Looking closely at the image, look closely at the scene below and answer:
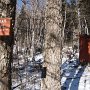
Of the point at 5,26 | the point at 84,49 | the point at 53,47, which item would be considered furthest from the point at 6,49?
the point at 84,49

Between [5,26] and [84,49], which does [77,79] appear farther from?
[5,26]

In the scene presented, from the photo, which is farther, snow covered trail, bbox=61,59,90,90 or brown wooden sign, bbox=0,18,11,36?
snow covered trail, bbox=61,59,90,90

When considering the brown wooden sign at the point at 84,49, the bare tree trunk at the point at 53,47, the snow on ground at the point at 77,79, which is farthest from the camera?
the brown wooden sign at the point at 84,49

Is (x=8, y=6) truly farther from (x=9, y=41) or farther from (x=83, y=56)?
(x=83, y=56)

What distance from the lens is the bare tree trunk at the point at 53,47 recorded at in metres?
8.53

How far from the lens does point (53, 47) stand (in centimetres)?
857

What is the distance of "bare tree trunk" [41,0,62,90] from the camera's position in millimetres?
8531

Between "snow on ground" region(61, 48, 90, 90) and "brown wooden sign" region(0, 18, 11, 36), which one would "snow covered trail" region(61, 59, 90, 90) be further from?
"brown wooden sign" region(0, 18, 11, 36)

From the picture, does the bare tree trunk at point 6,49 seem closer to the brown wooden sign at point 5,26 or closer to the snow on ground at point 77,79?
the brown wooden sign at point 5,26

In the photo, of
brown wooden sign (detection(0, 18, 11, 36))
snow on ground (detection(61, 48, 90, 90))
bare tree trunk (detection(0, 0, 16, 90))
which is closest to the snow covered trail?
snow on ground (detection(61, 48, 90, 90))

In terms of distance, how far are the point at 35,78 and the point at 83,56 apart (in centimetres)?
570

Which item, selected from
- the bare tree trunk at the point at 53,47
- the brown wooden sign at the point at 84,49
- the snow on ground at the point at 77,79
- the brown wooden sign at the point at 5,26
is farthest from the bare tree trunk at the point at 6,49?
the brown wooden sign at the point at 84,49

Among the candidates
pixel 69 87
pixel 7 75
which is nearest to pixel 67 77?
pixel 69 87

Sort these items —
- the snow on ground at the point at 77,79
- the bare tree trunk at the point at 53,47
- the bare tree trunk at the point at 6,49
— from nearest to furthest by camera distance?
the bare tree trunk at the point at 6,49
the bare tree trunk at the point at 53,47
the snow on ground at the point at 77,79
